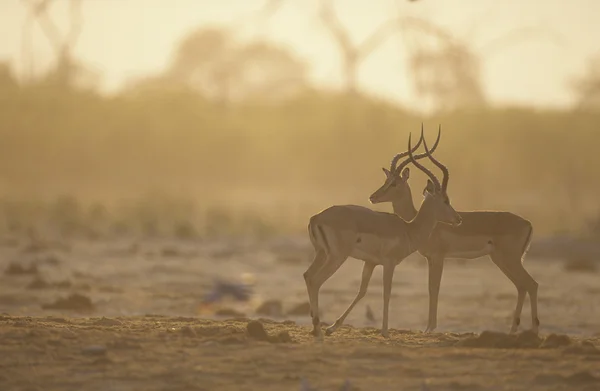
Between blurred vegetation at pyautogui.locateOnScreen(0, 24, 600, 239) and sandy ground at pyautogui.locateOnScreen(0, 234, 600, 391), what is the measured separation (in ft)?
52.9

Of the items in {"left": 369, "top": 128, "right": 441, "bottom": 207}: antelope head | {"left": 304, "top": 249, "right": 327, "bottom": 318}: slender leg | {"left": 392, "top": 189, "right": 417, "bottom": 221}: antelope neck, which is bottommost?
{"left": 304, "top": 249, "right": 327, "bottom": 318}: slender leg

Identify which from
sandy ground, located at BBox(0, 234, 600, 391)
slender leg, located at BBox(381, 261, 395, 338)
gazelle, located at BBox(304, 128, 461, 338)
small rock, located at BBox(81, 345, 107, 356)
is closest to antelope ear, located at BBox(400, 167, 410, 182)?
gazelle, located at BBox(304, 128, 461, 338)

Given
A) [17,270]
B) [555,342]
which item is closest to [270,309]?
[17,270]

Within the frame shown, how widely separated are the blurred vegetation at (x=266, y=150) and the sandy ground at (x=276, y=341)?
1614cm

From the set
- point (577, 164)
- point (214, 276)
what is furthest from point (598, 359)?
point (577, 164)

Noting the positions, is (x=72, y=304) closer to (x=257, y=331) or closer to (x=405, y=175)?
(x=405, y=175)

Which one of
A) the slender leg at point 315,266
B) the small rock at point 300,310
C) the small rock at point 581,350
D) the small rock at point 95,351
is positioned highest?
the slender leg at point 315,266

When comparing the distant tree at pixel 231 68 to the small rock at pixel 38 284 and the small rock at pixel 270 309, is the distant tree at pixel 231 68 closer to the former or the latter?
the small rock at pixel 38 284

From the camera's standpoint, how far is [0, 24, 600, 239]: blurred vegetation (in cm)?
4459

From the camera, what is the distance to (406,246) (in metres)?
13.4

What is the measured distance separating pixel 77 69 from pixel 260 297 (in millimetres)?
39346

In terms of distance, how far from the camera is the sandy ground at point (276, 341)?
1050 centimetres

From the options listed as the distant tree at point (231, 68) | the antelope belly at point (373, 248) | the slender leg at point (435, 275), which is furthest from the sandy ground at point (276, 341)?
the distant tree at point (231, 68)

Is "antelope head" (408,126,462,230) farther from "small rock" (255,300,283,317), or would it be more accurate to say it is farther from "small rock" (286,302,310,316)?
"small rock" (255,300,283,317)
